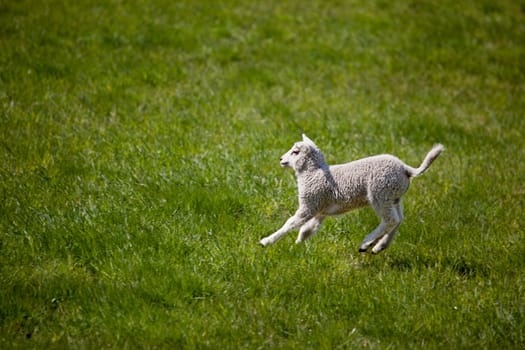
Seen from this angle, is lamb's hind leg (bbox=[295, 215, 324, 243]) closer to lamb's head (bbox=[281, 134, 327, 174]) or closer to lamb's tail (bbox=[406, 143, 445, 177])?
lamb's head (bbox=[281, 134, 327, 174])

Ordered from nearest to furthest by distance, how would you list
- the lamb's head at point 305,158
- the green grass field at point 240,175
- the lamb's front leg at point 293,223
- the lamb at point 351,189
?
the green grass field at point 240,175, the lamb at point 351,189, the lamb's front leg at point 293,223, the lamb's head at point 305,158

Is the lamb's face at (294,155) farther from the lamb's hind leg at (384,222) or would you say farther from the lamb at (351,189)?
the lamb's hind leg at (384,222)

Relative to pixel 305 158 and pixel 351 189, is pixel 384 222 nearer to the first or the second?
pixel 351 189

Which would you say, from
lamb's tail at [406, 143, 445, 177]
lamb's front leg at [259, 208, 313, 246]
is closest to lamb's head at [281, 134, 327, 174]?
lamb's front leg at [259, 208, 313, 246]

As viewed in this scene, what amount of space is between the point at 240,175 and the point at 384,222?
2.27 meters

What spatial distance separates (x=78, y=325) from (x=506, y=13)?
45.4ft

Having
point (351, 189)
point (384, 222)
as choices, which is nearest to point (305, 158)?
point (351, 189)

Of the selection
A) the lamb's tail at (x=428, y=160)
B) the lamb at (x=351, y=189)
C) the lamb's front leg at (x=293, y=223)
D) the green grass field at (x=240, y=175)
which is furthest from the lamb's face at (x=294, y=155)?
the lamb's tail at (x=428, y=160)

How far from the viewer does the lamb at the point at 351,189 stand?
570 cm

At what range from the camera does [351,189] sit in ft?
19.0

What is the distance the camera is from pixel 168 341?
484 cm

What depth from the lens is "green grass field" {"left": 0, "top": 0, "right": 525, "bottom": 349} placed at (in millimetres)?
5164

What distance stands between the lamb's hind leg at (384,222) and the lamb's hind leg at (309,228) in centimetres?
51

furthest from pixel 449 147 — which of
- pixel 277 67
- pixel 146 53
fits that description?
pixel 146 53
